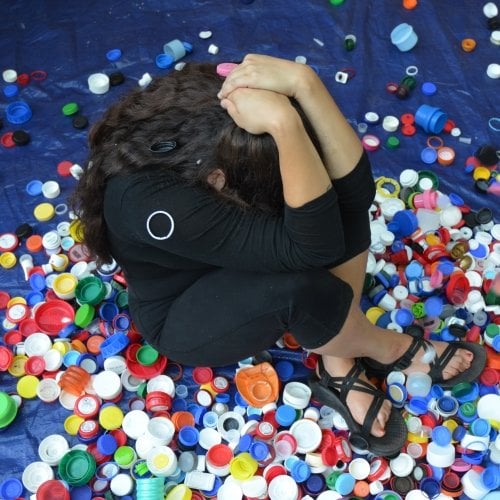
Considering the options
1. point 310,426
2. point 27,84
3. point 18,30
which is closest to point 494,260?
point 310,426

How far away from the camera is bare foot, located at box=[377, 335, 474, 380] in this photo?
1603mm

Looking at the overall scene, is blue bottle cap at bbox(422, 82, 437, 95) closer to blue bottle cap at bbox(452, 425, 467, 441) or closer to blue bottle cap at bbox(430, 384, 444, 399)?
blue bottle cap at bbox(430, 384, 444, 399)

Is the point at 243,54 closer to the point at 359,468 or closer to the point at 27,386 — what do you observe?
the point at 27,386

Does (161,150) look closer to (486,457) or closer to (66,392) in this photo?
(66,392)

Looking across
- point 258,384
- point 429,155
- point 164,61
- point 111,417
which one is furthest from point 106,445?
point 164,61

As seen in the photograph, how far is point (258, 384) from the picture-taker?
165 centimetres

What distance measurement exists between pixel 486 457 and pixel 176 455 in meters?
0.78

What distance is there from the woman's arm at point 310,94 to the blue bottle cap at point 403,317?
1.82 feet

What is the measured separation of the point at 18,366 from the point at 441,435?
116 centimetres

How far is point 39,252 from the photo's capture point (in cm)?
Answer: 197

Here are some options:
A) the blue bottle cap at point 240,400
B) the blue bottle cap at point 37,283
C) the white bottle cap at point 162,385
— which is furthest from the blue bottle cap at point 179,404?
the blue bottle cap at point 37,283

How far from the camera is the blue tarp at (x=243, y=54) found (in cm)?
211

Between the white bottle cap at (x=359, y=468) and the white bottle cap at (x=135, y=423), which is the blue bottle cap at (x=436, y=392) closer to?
the white bottle cap at (x=359, y=468)

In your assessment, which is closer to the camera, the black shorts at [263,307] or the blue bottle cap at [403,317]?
the black shorts at [263,307]
